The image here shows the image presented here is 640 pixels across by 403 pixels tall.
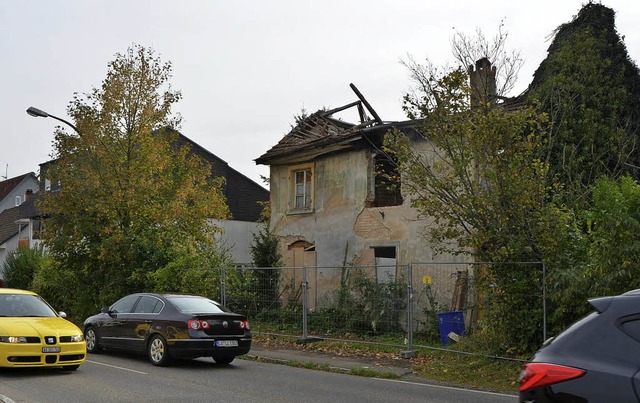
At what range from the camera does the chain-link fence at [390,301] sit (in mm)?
13242

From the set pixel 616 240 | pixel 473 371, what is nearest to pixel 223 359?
pixel 473 371

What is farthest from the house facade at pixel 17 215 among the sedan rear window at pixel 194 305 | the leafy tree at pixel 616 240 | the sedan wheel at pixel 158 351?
the leafy tree at pixel 616 240

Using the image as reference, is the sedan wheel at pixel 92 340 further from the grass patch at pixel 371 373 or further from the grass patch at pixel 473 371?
the grass patch at pixel 473 371

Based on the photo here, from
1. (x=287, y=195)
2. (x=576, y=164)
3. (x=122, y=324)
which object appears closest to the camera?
(x=122, y=324)

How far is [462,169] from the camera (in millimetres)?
13070

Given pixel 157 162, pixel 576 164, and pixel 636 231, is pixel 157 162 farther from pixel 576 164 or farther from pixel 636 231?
pixel 636 231

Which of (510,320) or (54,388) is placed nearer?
(54,388)

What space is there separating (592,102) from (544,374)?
56.8 feet

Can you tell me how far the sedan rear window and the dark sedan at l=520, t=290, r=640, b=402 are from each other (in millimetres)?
10291

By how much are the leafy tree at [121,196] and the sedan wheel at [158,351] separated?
23.1ft

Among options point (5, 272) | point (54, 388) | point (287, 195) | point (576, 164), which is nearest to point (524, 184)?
point (576, 164)

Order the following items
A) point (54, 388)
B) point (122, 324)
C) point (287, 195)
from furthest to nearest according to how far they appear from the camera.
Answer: point (287, 195) < point (122, 324) < point (54, 388)

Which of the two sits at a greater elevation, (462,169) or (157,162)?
(157,162)

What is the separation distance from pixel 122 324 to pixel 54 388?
166 inches
